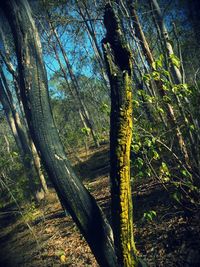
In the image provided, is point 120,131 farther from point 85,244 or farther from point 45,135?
point 85,244

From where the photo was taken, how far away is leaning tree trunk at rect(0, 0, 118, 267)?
2619 millimetres

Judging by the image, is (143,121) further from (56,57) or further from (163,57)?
(56,57)

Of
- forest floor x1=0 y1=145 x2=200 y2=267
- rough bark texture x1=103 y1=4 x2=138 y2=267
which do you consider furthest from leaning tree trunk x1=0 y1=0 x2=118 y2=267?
forest floor x1=0 y1=145 x2=200 y2=267

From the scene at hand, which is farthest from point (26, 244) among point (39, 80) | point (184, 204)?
point (39, 80)

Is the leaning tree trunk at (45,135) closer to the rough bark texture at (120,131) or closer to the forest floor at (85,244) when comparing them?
the rough bark texture at (120,131)

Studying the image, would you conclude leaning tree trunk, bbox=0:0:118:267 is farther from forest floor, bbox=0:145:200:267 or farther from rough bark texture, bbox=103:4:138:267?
forest floor, bbox=0:145:200:267

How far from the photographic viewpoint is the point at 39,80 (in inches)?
105

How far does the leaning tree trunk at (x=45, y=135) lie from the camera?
2619 mm

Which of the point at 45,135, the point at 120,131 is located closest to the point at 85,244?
the point at 45,135

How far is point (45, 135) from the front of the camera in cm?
262

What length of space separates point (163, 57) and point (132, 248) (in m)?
2.36

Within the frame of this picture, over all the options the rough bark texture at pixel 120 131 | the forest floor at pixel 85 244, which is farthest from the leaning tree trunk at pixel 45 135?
the forest floor at pixel 85 244

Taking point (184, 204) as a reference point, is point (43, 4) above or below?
above

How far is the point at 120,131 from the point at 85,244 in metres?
4.38
